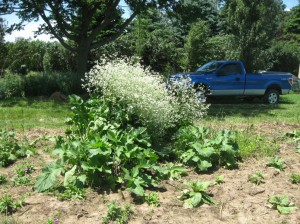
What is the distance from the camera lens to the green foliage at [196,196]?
4137mm

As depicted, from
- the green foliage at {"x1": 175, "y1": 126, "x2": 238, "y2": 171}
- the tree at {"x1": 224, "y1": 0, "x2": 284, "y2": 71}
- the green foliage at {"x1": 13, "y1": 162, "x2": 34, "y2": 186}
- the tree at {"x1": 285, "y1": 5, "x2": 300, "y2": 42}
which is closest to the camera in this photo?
the green foliage at {"x1": 13, "y1": 162, "x2": 34, "y2": 186}

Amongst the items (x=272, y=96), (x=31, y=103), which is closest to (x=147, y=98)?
(x=31, y=103)

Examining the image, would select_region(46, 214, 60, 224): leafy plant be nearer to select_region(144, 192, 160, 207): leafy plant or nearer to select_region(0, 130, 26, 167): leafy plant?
select_region(144, 192, 160, 207): leafy plant

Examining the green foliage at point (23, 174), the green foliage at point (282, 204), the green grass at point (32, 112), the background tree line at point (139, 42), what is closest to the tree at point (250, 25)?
the background tree line at point (139, 42)

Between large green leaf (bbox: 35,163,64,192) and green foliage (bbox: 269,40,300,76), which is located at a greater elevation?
green foliage (bbox: 269,40,300,76)

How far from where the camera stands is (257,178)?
469 centimetres

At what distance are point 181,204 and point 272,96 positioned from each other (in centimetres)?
1146

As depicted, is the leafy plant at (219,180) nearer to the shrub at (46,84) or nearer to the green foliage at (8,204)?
the green foliage at (8,204)

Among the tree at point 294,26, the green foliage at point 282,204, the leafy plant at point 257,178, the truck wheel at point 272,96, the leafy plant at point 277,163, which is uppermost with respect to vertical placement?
the tree at point 294,26

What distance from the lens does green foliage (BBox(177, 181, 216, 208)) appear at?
163 inches

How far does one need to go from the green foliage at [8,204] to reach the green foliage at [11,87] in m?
9.61

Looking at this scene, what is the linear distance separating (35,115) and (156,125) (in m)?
5.50

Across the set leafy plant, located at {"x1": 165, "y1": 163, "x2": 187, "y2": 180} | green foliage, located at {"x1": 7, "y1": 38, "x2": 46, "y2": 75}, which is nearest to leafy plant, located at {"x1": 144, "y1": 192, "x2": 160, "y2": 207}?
leafy plant, located at {"x1": 165, "y1": 163, "x2": 187, "y2": 180}

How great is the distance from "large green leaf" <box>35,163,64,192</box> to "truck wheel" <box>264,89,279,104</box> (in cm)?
1161
